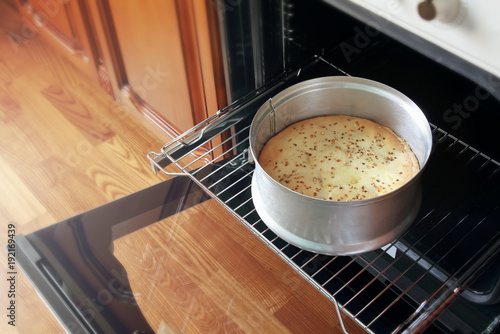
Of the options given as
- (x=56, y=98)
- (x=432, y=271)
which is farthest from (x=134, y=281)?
(x=56, y=98)

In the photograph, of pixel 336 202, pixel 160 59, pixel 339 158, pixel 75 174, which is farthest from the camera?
pixel 75 174

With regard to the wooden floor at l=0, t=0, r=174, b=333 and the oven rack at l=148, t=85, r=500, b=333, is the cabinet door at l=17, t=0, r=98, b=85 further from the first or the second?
the oven rack at l=148, t=85, r=500, b=333

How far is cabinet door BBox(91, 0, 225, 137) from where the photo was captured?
932mm

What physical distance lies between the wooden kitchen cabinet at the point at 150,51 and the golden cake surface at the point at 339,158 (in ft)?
0.78

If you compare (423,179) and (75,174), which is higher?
(423,179)

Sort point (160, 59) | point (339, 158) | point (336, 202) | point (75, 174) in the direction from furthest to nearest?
point (75, 174)
point (160, 59)
point (339, 158)
point (336, 202)

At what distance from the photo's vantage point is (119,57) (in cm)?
122

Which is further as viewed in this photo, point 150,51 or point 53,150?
point 53,150

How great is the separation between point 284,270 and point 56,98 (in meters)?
0.85

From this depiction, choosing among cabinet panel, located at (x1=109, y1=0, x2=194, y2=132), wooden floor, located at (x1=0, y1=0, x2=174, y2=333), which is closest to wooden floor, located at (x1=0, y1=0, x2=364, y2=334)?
wooden floor, located at (x1=0, y1=0, x2=174, y2=333)

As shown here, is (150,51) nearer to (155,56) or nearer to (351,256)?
(155,56)

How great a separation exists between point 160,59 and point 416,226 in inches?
22.4

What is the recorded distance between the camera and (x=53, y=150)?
4.66 ft

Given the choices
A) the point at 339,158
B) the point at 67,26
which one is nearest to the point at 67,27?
the point at 67,26
